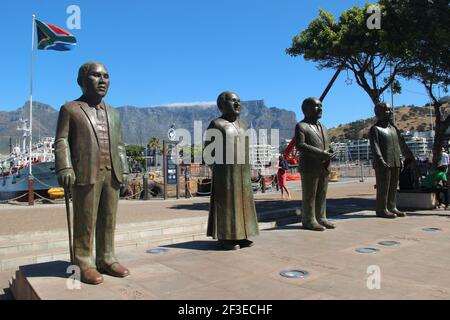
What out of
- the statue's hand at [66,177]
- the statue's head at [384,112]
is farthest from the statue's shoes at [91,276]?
the statue's head at [384,112]

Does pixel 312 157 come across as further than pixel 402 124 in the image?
No

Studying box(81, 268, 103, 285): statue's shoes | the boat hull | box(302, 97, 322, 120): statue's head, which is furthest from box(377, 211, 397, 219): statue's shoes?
the boat hull

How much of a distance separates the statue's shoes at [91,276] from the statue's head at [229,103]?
2643 mm

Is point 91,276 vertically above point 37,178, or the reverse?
point 37,178

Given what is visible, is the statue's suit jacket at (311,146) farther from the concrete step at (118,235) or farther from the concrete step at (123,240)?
the concrete step at (118,235)

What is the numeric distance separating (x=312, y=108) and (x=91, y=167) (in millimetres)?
4050

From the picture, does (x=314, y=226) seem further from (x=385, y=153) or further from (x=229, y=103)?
(x=229, y=103)

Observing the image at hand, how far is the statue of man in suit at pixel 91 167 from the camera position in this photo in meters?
3.97

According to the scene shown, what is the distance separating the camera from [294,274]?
4246 millimetres

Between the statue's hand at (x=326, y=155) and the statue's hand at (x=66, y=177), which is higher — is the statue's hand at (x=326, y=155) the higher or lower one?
the higher one

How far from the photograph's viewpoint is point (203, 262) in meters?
4.85

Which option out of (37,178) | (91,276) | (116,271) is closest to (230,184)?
(116,271)

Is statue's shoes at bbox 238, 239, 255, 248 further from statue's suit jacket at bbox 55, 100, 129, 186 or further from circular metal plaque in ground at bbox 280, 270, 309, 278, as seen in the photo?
statue's suit jacket at bbox 55, 100, 129, 186

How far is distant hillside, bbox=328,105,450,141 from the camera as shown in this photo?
120706mm
